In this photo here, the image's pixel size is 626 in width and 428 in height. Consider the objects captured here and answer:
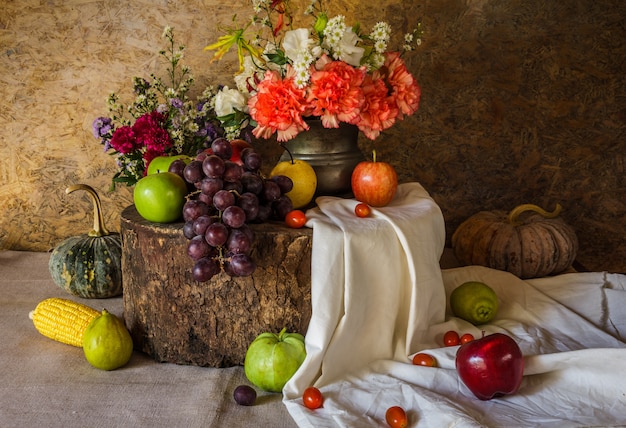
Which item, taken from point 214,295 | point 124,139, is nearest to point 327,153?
point 214,295

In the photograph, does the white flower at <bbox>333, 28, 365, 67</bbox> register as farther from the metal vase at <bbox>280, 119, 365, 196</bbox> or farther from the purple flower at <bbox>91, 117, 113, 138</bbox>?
the purple flower at <bbox>91, 117, 113, 138</bbox>

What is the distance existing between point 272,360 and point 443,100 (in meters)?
1.71

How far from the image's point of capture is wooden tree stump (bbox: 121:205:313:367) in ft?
6.35

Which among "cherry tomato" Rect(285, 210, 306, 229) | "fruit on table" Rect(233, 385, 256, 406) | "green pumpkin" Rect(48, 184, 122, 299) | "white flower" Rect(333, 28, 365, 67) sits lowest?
"fruit on table" Rect(233, 385, 256, 406)

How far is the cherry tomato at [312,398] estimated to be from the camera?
1.72 metres

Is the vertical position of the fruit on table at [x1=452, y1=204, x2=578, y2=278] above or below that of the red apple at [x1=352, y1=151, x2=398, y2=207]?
below

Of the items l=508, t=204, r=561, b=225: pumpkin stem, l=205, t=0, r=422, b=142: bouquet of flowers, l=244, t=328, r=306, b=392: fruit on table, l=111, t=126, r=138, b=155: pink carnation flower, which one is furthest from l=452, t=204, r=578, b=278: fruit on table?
l=111, t=126, r=138, b=155: pink carnation flower

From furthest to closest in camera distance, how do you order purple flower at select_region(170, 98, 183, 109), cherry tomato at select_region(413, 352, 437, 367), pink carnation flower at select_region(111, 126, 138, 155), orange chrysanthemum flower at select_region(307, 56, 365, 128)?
purple flower at select_region(170, 98, 183, 109), pink carnation flower at select_region(111, 126, 138, 155), orange chrysanthemum flower at select_region(307, 56, 365, 128), cherry tomato at select_region(413, 352, 437, 367)

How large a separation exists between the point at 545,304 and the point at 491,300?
268 millimetres

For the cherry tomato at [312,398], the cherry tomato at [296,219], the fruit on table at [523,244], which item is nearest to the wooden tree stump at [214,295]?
the cherry tomato at [296,219]

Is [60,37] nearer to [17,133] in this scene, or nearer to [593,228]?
[17,133]

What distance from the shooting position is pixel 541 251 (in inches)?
104

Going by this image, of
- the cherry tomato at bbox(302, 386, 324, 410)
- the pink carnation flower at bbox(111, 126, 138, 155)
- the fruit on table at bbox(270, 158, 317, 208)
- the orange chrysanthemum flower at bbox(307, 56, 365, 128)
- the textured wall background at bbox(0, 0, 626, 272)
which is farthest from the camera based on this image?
the textured wall background at bbox(0, 0, 626, 272)

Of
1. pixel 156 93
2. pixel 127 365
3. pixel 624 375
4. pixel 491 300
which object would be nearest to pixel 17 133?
pixel 156 93
